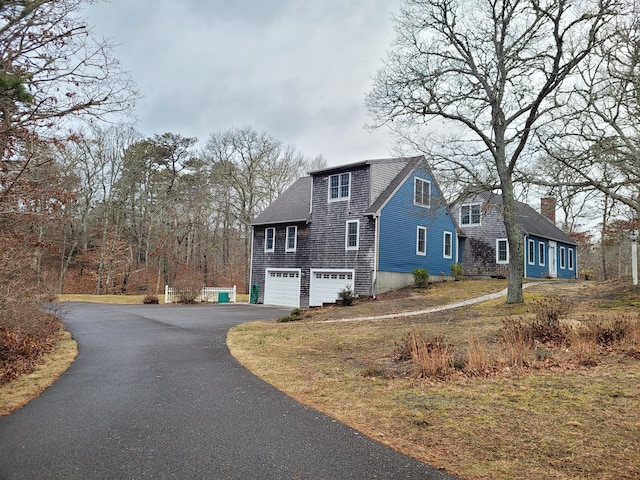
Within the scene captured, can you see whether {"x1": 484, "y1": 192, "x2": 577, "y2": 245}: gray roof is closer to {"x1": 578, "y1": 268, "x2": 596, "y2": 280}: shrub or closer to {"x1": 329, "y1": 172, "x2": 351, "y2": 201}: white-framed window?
{"x1": 578, "y1": 268, "x2": 596, "y2": 280}: shrub

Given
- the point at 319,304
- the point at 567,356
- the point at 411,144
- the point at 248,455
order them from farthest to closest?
1. the point at 319,304
2. the point at 411,144
3. the point at 567,356
4. the point at 248,455

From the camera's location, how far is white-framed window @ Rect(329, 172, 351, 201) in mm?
22578

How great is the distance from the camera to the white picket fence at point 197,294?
25953 mm

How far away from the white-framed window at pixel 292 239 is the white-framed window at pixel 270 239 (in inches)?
48.2

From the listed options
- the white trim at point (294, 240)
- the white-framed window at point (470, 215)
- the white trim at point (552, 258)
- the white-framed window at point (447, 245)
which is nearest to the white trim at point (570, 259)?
the white trim at point (552, 258)

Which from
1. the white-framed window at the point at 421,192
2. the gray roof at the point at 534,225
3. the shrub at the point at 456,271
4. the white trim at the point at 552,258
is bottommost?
the shrub at the point at 456,271

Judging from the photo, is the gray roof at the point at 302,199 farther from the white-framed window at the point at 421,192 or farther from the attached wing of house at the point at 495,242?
the attached wing of house at the point at 495,242

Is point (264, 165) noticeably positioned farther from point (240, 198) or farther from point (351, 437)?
point (351, 437)

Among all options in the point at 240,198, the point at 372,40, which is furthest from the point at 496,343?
the point at 240,198

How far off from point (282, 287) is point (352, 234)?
19.0 feet

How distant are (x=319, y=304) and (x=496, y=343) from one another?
15032mm

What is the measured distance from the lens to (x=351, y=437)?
4465 millimetres

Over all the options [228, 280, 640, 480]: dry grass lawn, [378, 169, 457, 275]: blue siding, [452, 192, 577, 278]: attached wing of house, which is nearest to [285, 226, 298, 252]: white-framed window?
[378, 169, 457, 275]: blue siding

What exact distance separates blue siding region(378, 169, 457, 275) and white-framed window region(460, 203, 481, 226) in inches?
143
